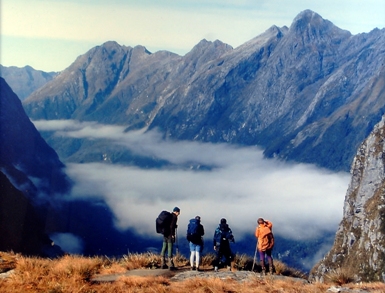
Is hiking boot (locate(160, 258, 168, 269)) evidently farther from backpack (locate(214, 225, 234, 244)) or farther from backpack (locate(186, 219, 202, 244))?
backpack (locate(214, 225, 234, 244))

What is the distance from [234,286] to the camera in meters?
23.3

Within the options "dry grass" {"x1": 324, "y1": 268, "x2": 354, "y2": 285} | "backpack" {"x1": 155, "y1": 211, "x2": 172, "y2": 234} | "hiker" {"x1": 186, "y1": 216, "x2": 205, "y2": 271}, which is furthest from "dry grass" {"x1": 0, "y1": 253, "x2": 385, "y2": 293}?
Answer: "hiker" {"x1": 186, "y1": 216, "x2": 205, "y2": 271}

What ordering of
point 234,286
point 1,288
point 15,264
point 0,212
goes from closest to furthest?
1. point 1,288
2. point 234,286
3. point 15,264
4. point 0,212

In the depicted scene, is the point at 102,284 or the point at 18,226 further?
the point at 18,226

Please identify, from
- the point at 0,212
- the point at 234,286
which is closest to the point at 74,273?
the point at 234,286

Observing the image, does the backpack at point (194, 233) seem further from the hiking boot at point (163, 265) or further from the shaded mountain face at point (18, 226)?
the shaded mountain face at point (18, 226)

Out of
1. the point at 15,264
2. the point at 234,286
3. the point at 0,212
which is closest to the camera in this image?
the point at 234,286

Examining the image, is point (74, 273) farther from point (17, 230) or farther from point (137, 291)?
point (17, 230)

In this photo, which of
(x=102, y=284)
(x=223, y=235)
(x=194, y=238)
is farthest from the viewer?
(x=223, y=235)

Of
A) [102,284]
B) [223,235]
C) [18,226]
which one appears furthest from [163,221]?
[18,226]

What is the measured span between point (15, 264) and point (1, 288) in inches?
213

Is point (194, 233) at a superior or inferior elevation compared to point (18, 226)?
superior

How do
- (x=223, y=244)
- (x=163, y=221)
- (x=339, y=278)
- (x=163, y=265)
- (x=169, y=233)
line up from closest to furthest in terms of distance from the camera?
1. (x=339, y=278)
2. (x=163, y=265)
3. (x=163, y=221)
4. (x=169, y=233)
5. (x=223, y=244)

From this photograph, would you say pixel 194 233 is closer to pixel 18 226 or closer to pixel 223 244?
pixel 223 244
